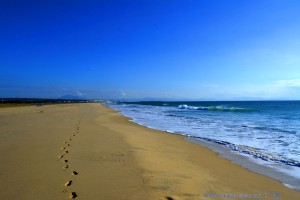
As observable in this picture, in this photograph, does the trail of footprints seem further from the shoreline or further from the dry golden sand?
the shoreline

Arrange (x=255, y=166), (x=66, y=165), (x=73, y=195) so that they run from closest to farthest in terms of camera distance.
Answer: (x=73, y=195), (x=66, y=165), (x=255, y=166)

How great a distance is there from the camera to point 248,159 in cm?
905

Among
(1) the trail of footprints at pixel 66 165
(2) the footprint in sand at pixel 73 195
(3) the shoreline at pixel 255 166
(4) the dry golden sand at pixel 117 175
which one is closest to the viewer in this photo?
(2) the footprint in sand at pixel 73 195

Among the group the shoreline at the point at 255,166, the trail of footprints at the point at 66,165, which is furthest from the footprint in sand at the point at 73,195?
the shoreline at the point at 255,166

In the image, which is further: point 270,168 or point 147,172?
point 270,168

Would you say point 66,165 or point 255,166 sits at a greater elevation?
point 66,165

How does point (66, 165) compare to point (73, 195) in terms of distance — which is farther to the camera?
point (66, 165)

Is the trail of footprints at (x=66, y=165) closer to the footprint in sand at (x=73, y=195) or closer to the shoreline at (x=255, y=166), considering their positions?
the footprint in sand at (x=73, y=195)

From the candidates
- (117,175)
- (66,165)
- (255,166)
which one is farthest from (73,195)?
(255,166)

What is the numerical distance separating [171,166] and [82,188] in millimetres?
2959

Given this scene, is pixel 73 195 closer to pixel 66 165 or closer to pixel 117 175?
pixel 117 175

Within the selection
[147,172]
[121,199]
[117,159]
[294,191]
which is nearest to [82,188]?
[121,199]

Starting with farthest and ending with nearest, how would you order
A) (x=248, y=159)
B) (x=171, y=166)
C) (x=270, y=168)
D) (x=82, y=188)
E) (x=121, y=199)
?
(x=248, y=159) < (x=270, y=168) < (x=171, y=166) < (x=82, y=188) < (x=121, y=199)

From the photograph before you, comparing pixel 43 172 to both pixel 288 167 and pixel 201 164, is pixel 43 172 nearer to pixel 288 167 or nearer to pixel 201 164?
pixel 201 164
